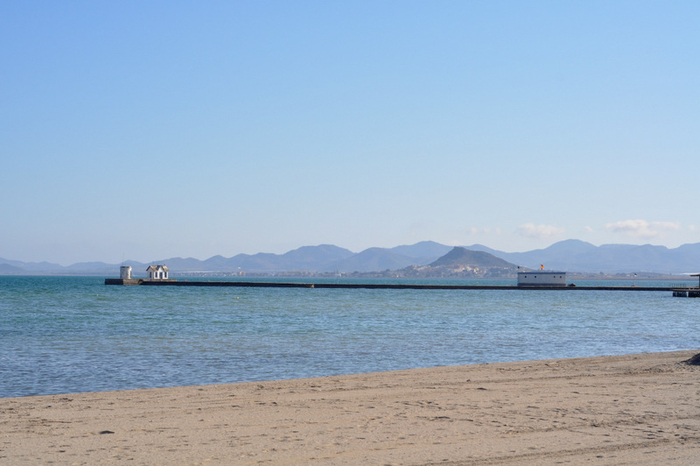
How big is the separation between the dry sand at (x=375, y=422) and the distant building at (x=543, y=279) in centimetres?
9337

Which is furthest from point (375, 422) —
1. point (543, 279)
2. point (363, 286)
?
point (363, 286)

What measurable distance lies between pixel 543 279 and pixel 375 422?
3944 inches

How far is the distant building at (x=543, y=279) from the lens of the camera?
10414cm

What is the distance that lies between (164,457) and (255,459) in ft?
3.37

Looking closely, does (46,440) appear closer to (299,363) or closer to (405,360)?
(299,363)

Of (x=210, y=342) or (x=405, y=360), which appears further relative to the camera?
(x=210, y=342)

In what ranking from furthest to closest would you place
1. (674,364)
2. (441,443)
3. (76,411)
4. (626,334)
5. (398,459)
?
(626,334), (674,364), (76,411), (441,443), (398,459)

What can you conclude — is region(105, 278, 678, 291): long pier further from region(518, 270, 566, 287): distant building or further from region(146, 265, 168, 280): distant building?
region(146, 265, 168, 280): distant building

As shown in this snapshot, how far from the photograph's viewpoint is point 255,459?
7.43 m

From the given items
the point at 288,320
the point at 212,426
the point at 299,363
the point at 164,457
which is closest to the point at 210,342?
the point at 299,363

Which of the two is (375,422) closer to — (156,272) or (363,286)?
(363,286)

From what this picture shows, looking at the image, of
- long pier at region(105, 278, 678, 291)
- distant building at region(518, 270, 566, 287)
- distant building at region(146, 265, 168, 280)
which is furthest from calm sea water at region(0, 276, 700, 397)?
distant building at region(146, 265, 168, 280)

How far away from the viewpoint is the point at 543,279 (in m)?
105

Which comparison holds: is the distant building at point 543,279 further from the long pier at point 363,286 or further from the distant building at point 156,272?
the distant building at point 156,272
